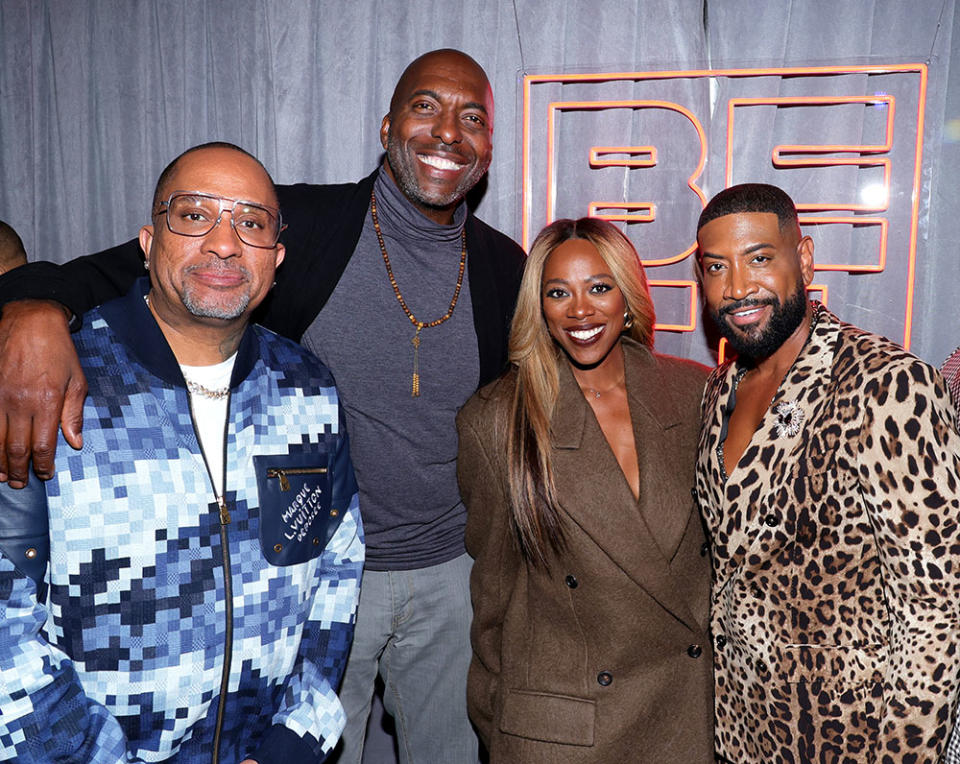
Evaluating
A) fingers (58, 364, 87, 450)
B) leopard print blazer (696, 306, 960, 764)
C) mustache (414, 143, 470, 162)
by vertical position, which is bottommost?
leopard print blazer (696, 306, 960, 764)

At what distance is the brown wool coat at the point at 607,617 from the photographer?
7.46 ft

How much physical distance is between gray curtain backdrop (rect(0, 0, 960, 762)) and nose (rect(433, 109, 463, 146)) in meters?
0.67

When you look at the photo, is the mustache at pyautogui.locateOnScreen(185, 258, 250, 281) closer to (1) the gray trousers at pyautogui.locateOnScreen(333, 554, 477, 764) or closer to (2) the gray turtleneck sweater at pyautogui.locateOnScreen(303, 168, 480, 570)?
(2) the gray turtleneck sweater at pyautogui.locateOnScreen(303, 168, 480, 570)

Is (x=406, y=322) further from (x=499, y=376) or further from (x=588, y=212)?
Answer: (x=588, y=212)

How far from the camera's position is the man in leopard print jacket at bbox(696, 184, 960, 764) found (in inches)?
68.5

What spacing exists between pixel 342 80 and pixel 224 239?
5.88 ft

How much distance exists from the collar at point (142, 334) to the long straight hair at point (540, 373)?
3.36 feet

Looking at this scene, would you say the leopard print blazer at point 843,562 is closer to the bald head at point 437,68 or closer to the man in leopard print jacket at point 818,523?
the man in leopard print jacket at point 818,523

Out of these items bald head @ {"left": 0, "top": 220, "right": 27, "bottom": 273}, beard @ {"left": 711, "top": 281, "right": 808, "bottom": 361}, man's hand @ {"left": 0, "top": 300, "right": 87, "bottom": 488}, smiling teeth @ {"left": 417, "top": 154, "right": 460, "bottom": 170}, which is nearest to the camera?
man's hand @ {"left": 0, "top": 300, "right": 87, "bottom": 488}

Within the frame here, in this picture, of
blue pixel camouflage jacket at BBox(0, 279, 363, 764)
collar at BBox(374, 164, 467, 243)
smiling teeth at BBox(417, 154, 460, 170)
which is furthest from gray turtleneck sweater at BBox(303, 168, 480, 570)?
blue pixel camouflage jacket at BBox(0, 279, 363, 764)

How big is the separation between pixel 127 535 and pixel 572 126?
233 cm

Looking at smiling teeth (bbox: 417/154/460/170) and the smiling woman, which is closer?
the smiling woman

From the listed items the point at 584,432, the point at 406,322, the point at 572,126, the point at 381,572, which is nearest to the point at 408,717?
the point at 381,572

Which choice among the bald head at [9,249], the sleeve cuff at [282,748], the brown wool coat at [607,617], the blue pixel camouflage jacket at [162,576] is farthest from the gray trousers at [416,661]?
the bald head at [9,249]
